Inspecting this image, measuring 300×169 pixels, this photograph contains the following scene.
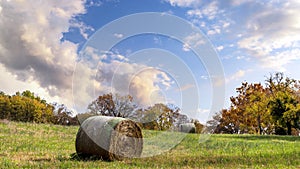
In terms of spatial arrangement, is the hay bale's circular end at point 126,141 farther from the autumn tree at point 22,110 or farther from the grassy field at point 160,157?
the autumn tree at point 22,110

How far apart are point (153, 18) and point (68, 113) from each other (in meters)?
77.8

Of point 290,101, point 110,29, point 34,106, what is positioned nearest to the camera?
point 110,29

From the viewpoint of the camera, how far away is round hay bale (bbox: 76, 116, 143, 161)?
11.4 metres

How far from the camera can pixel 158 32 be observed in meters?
15.8

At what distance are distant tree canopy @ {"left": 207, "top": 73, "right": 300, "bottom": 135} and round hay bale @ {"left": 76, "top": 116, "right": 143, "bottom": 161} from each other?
29.9m

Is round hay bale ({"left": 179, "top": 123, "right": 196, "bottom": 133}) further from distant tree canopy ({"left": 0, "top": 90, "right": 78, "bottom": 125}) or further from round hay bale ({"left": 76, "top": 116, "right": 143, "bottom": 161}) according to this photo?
distant tree canopy ({"left": 0, "top": 90, "right": 78, "bottom": 125})

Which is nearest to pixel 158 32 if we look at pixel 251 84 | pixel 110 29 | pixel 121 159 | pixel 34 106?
pixel 110 29

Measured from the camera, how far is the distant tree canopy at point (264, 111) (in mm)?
39156

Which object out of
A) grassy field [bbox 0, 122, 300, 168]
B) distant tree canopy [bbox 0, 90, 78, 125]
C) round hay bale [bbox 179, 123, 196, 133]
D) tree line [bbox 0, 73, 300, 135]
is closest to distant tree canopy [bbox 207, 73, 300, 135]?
tree line [bbox 0, 73, 300, 135]

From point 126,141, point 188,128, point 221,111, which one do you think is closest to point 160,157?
point 126,141

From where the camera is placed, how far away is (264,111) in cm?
5103

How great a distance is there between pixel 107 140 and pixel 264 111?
144 feet

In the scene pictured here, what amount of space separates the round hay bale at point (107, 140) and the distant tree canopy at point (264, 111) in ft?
98.0

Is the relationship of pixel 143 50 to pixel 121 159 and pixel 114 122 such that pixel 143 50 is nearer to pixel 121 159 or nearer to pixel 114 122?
pixel 114 122
